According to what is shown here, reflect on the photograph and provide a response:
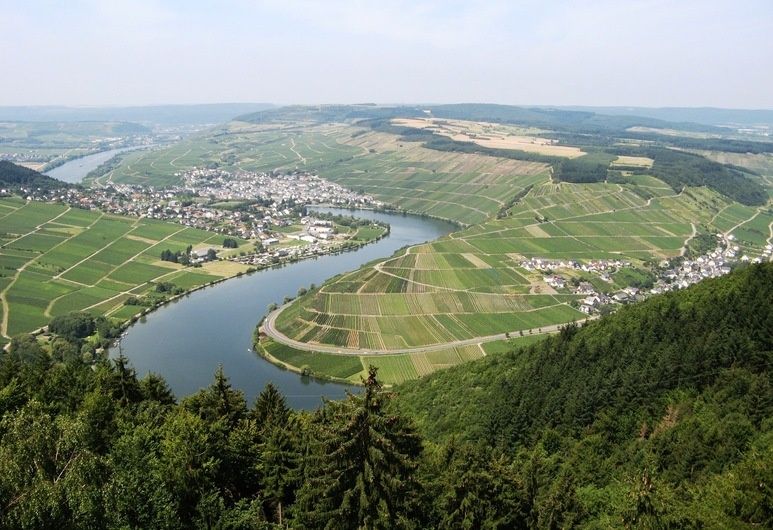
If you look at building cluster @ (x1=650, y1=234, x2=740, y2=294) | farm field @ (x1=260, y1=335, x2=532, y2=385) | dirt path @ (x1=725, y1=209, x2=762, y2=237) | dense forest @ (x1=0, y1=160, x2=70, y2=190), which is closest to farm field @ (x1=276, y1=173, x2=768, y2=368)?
farm field @ (x1=260, y1=335, x2=532, y2=385)

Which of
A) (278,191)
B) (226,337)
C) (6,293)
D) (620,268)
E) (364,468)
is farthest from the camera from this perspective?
(278,191)

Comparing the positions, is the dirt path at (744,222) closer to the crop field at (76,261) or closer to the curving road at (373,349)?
the curving road at (373,349)

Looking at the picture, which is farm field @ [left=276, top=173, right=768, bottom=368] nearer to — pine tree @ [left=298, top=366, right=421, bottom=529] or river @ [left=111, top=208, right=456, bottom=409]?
river @ [left=111, top=208, right=456, bottom=409]

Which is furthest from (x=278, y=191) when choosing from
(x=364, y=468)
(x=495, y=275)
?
(x=364, y=468)

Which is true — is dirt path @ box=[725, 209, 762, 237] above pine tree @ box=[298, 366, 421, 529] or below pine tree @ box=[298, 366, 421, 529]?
below

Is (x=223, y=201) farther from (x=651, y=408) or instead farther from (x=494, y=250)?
(x=651, y=408)

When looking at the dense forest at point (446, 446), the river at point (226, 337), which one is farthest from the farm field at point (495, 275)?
the dense forest at point (446, 446)

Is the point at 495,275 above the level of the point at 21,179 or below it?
below
